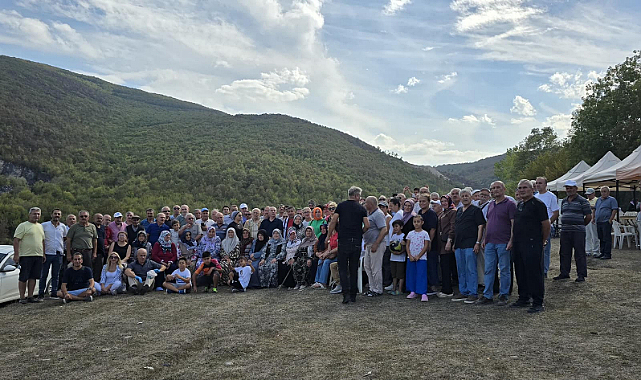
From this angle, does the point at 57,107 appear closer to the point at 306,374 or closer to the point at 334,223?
the point at 334,223

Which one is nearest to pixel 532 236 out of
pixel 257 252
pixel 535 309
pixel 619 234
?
pixel 535 309

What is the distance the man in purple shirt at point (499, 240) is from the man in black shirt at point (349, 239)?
1.89 m

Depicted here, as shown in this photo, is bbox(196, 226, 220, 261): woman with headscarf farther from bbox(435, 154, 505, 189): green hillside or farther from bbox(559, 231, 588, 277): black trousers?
bbox(435, 154, 505, 189): green hillside

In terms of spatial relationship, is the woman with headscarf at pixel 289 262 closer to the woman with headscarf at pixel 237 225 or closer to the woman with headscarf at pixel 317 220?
the woman with headscarf at pixel 317 220

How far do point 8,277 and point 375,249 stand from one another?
6.76m

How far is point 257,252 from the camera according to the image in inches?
403

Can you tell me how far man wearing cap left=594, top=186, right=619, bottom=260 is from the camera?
11375mm

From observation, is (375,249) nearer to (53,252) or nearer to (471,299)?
(471,299)

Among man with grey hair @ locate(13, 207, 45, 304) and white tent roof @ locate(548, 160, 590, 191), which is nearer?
man with grey hair @ locate(13, 207, 45, 304)

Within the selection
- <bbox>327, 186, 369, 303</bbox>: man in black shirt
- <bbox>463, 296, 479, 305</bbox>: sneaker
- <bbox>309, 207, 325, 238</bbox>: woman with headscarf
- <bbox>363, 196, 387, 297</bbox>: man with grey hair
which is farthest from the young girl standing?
<bbox>309, 207, 325, 238</bbox>: woman with headscarf

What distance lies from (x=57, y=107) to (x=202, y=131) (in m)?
14.7

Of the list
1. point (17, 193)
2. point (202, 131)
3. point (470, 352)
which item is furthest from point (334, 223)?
point (202, 131)

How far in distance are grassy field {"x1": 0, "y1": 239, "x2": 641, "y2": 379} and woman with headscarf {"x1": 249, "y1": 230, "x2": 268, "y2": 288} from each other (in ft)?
5.14

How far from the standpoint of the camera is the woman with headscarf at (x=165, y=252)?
33.0 ft
